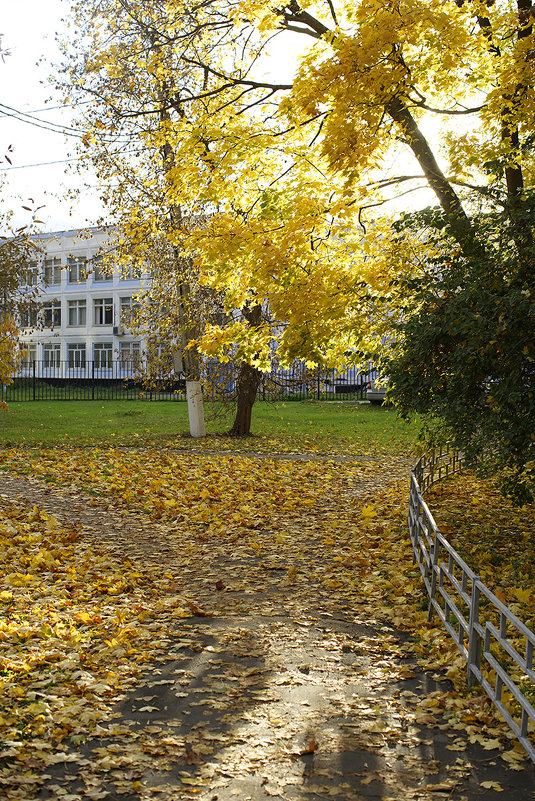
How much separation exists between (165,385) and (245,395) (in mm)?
2257

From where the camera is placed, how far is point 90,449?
683 inches

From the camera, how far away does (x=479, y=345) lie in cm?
741

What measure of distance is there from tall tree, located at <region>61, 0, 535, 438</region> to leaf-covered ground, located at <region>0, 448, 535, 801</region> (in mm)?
3077

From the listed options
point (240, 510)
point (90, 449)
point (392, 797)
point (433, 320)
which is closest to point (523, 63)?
point (433, 320)

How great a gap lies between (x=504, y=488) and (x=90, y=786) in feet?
18.5

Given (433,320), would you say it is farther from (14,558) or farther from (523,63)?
(14,558)

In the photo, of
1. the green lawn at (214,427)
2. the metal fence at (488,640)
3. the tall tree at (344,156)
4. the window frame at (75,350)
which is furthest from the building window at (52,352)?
the metal fence at (488,640)

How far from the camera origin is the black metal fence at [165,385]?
20062 mm

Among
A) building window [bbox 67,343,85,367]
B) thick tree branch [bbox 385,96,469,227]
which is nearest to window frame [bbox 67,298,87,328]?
building window [bbox 67,343,85,367]

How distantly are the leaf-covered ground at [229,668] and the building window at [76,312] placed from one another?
2007 inches

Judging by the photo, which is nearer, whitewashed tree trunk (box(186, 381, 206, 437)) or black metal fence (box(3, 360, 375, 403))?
black metal fence (box(3, 360, 375, 403))

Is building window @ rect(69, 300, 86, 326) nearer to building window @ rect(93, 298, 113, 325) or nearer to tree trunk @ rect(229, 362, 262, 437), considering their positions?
building window @ rect(93, 298, 113, 325)

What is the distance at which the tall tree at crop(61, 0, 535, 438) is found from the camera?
8758mm

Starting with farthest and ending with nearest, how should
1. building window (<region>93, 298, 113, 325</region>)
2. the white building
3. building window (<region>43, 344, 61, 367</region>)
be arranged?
building window (<region>43, 344, 61, 367</region>) < building window (<region>93, 298, 113, 325</region>) < the white building
